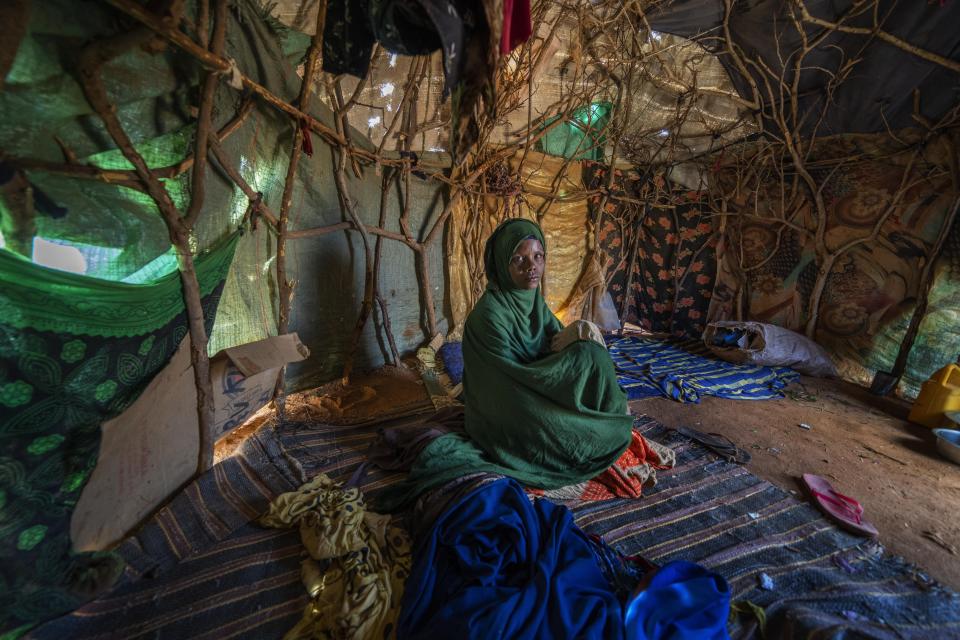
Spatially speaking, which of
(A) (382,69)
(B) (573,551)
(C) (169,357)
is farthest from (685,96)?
(C) (169,357)

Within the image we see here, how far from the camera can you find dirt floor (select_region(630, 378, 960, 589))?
1.85 m

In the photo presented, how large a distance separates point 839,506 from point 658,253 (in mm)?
4036

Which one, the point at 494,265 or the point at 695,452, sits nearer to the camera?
the point at 494,265

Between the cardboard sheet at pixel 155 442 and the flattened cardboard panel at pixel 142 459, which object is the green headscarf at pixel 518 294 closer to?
the cardboard sheet at pixel 155 442

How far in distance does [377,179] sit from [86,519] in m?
2.95

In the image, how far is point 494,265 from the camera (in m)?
2.31

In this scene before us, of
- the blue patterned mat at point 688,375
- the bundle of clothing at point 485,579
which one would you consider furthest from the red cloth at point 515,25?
the blue patterned mat at point 688,375

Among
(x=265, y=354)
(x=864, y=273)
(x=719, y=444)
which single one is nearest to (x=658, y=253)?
(x=864, y=273)

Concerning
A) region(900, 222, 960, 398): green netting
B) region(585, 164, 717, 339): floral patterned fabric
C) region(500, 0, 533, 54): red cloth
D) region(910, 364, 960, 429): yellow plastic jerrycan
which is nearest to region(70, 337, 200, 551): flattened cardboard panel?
region(500, 0, 533, 54): red cloth

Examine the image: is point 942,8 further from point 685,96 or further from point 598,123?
point 598,123

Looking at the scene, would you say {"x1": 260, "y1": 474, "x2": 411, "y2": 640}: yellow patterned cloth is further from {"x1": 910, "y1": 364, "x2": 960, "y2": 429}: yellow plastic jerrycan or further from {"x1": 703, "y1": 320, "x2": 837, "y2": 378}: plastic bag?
{"x1": 703, "y1": 320, "x2": 837, "y2": 378}: plastic bag

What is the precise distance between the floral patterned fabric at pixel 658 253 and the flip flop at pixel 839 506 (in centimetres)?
340

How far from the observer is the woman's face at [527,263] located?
2.09 meters

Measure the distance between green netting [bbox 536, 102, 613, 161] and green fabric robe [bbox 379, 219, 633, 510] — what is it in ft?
10.0
